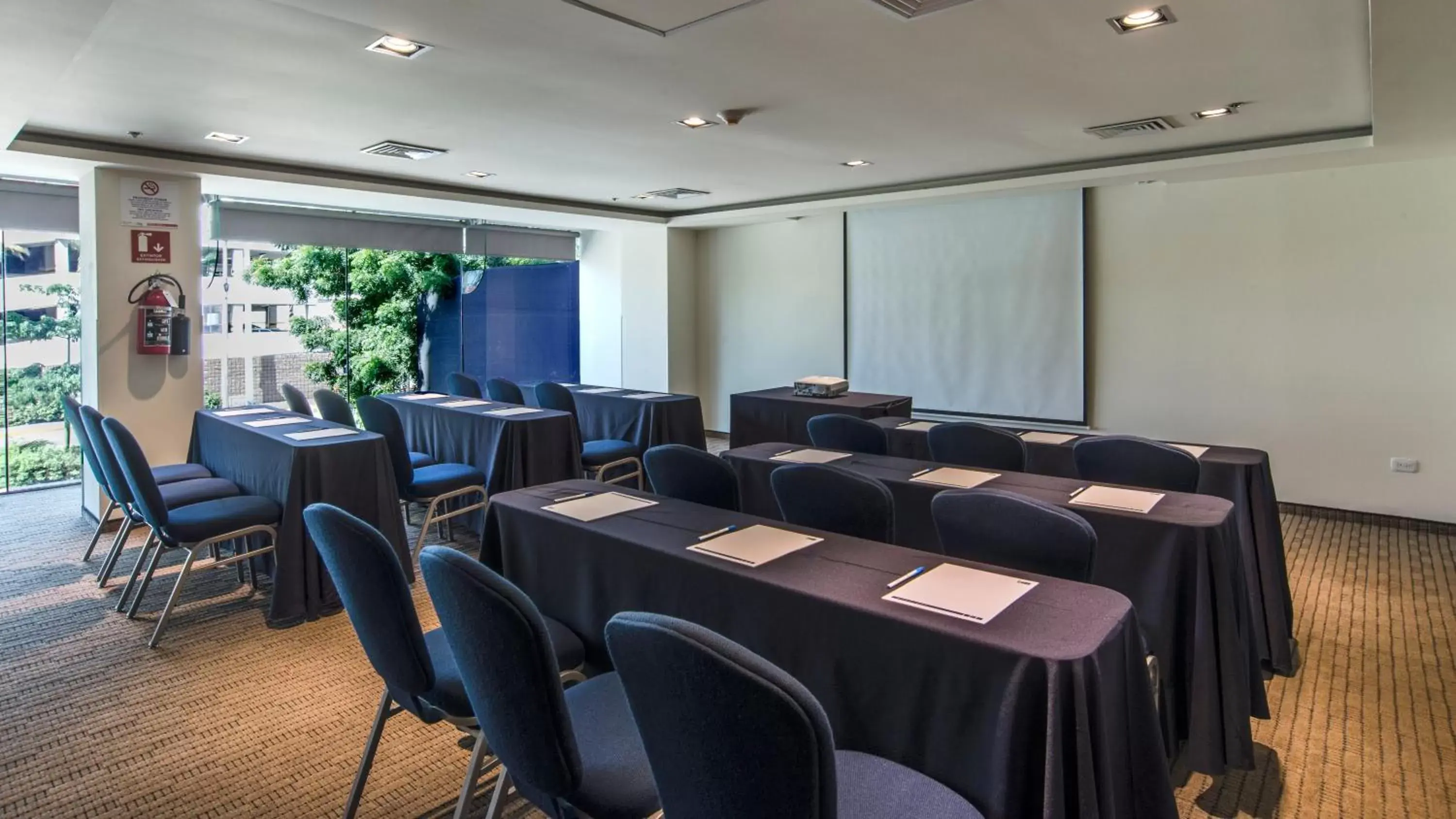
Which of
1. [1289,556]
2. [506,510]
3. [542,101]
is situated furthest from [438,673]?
[1289,556]

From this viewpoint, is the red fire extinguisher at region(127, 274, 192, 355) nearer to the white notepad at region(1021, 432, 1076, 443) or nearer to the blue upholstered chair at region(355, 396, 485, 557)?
the blue upholstered chair at region(355, 396, 485, 557)

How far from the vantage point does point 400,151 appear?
5.15 meters

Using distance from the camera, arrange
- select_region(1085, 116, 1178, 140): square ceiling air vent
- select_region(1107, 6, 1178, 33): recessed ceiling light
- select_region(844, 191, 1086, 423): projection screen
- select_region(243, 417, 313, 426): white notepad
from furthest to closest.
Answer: select_region(844, 191, 1086, 423): projection screen → select_region(1085, 116, 1178, 140): square ceiling air vent → select_region(243, 417, 313, 426): white notepad → select_region(1107, 6, 1178, 33): recessed ceiling light

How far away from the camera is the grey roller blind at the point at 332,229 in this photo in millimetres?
6594

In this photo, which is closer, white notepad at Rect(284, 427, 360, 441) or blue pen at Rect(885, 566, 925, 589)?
blue pen at Rect(885, 566, 925, 589)

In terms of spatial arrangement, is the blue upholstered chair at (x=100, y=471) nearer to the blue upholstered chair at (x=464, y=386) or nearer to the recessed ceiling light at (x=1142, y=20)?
the blue upholstered chair at (x=464, y=386)

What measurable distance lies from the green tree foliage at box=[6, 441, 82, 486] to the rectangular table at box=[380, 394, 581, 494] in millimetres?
3267

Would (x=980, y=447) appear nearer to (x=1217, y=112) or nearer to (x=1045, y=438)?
(x=1045, y=438)

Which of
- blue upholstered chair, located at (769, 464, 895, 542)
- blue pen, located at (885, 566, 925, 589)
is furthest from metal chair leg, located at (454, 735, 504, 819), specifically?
blue upholstered chair, located at (769, 464, 895, 542)

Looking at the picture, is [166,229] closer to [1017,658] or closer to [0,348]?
[0,348]

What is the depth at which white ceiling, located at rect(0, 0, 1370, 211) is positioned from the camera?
287 cm

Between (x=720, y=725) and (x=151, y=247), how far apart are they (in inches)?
231

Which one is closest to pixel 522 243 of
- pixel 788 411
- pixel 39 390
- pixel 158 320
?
pixel 158 320

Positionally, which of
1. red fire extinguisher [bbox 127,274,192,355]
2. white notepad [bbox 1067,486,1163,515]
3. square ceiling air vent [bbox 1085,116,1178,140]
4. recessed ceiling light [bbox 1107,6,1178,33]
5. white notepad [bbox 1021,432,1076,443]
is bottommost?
white notepad [bbox 1067,486,1163,515]
